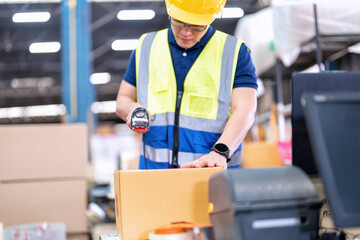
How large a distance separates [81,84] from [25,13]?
6.71m

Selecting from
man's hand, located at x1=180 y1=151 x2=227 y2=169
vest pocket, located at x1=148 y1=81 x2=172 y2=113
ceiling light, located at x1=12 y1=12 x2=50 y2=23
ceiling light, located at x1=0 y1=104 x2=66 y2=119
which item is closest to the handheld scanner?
man's hand, located at x1=180 y1=151 x2=227 y2=169

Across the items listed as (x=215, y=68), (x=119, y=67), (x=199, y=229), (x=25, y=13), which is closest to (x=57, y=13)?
(x=25, y=13)

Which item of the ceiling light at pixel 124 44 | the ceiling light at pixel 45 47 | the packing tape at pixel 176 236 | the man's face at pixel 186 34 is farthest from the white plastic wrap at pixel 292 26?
the ceiling light at pixel 45 47

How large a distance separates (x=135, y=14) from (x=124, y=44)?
2.93m

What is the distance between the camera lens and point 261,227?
1.33m

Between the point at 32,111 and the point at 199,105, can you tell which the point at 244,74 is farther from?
the point at 32,111

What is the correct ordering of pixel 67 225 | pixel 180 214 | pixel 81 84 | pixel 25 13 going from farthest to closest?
pixel 25 13, pixel 81 84, pixel 67 225, pixel 180 214

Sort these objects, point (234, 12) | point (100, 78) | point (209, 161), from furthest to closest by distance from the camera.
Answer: point (100, 78)
point (234, 12)
point (209, 161)

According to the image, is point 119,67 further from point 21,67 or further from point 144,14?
point 144,14

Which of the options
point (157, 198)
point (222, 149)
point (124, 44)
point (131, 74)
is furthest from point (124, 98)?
point (124, 44)

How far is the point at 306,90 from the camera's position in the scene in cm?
170

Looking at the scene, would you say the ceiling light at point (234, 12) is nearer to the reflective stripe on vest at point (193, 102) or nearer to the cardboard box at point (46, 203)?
the cardboard box at point (46, 203)

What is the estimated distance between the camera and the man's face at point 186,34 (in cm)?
235

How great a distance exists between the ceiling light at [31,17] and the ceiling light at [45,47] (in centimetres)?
239
